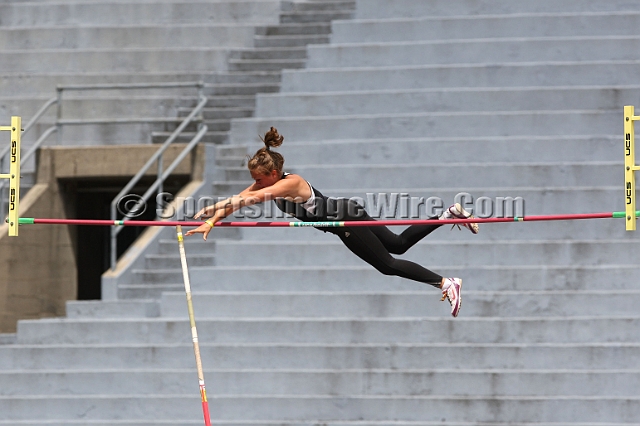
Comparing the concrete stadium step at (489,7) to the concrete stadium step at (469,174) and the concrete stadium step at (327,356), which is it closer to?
the concrete stadium step at (469,174)

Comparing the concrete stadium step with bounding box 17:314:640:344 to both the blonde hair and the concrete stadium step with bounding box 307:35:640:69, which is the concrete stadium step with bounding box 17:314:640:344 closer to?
the blonde hair

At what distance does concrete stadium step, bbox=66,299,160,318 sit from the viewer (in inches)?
419

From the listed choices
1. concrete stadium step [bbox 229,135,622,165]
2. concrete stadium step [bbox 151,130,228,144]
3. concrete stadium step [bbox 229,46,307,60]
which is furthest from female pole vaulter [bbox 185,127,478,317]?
concrete stadium step [bbox 229,46,307,60]

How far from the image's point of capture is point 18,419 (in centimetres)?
1002

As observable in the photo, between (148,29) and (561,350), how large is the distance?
717 centimetres

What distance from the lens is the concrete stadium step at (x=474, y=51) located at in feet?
41.6

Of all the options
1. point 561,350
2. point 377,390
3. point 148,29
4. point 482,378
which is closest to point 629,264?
point 561,350

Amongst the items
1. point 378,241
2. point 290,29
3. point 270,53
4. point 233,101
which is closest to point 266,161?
point 378,241

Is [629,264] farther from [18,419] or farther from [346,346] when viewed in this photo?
[18,419]

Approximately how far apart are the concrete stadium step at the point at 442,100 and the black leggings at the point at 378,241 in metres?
4.28

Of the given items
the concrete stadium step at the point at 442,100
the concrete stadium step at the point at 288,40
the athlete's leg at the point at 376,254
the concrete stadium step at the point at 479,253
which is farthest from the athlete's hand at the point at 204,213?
the concrete stadium step at the point at 288,40

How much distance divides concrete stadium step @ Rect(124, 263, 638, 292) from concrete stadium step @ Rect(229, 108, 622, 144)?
1951mm

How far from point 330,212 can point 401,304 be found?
8.29 feet

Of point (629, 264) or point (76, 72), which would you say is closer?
point (629, 264)
